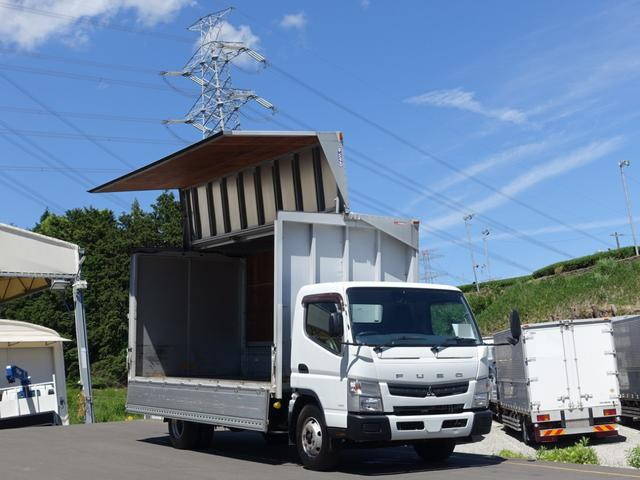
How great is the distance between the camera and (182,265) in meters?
16.1

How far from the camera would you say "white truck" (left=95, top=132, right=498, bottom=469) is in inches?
425

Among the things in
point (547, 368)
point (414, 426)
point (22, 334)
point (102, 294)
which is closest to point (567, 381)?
point (547, 368)

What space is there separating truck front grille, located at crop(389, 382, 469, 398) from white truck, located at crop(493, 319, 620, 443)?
809 centimetres

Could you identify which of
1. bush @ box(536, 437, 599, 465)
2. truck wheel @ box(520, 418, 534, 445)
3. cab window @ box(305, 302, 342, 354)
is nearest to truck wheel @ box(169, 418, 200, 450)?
cab window @ box(305, 302, 342, 354)

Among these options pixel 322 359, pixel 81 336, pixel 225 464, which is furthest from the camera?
pixel 81 336

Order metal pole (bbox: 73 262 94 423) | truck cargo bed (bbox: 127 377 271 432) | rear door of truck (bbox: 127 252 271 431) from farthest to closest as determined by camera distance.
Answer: metal pole (bbox: 73 262 94 423) < rear door of truck (bbox: 127 252 271 431) < truck cargo bed (bbox: 127 377 271 432)

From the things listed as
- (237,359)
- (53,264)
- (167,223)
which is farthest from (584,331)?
(167,223)

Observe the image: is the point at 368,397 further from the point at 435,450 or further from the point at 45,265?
the point at 45,265

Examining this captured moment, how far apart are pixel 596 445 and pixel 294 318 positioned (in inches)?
383

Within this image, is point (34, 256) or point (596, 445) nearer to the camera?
point (596, 445)

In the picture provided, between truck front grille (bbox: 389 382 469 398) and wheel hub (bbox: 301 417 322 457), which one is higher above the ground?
truck front grille (bbox: 389 382 469 398)

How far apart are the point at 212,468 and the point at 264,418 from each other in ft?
3.68

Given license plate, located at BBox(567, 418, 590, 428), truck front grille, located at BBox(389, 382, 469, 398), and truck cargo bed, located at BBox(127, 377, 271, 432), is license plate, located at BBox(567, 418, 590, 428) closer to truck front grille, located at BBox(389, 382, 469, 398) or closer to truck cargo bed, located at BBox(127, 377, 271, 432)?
truck front grille, located at BBox(389, 382, 469, 398)

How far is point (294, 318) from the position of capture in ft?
38.9
